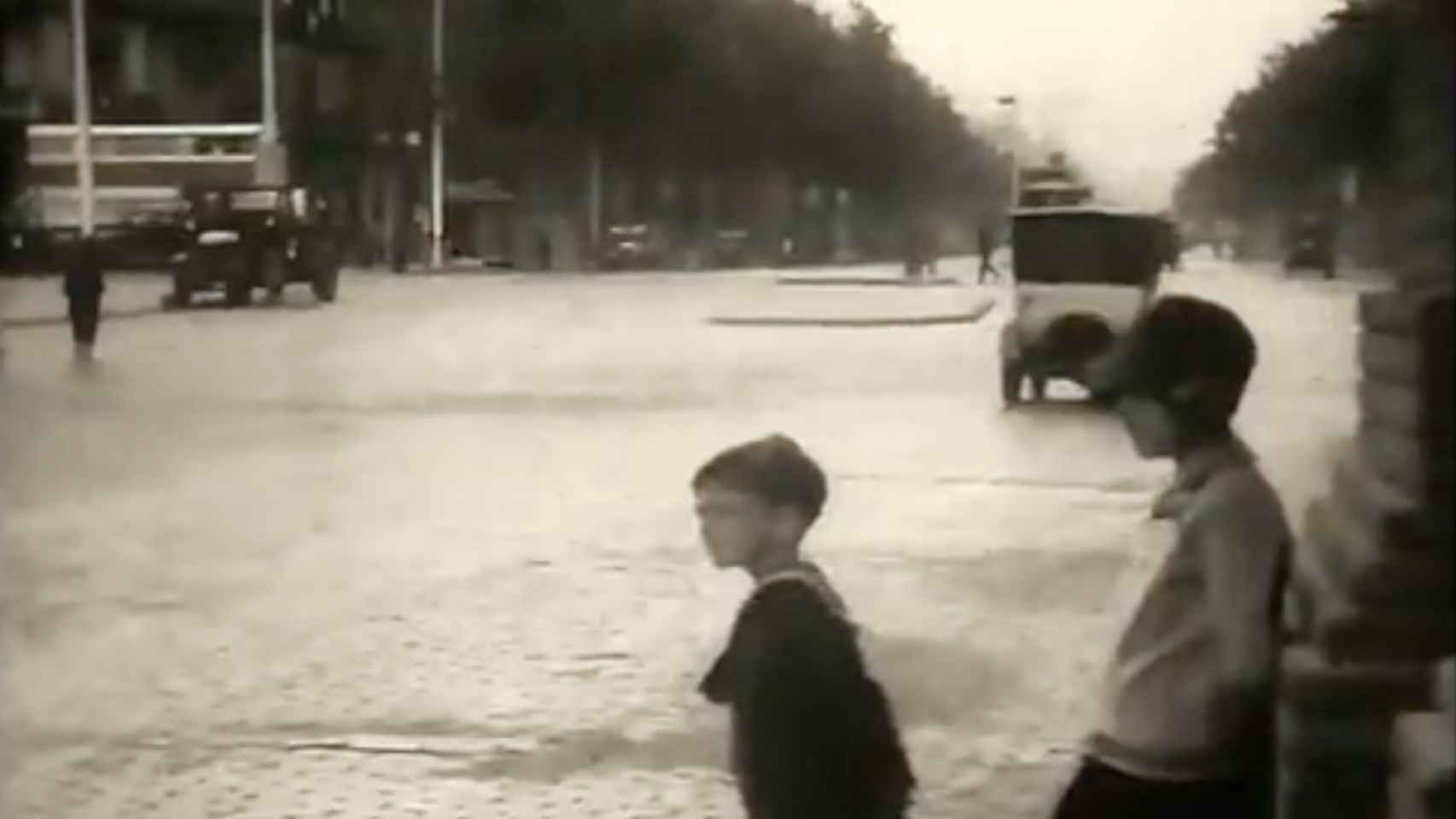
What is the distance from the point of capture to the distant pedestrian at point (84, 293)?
1.92 meters

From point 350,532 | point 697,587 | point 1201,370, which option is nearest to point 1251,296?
point 1201,370

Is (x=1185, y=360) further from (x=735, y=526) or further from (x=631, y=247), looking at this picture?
(x=631, y=247)

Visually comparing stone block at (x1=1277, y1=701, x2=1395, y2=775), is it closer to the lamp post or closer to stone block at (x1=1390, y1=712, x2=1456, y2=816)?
stone block at (x1=1390, y1=712, x2=1456, y2=816)

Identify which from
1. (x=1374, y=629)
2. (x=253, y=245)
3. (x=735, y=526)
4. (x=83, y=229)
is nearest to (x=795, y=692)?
(x=735, y=526)

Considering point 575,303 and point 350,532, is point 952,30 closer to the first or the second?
point 575,303

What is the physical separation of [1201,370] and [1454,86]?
0.24m

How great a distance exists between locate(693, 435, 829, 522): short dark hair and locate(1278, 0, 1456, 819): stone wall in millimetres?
336

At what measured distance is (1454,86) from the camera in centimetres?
149

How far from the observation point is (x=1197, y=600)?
61.1 inches

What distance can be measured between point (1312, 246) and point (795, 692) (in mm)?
465

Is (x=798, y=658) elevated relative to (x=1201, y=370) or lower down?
lower down

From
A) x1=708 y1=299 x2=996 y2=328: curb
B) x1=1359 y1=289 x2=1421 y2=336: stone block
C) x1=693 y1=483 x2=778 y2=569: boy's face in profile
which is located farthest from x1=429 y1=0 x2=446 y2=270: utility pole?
x1=1359 y1=289 x2=1421 y2=336: stone block

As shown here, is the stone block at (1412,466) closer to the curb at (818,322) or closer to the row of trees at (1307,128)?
the row of trees at (1307,128)

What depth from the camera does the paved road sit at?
168 cm
